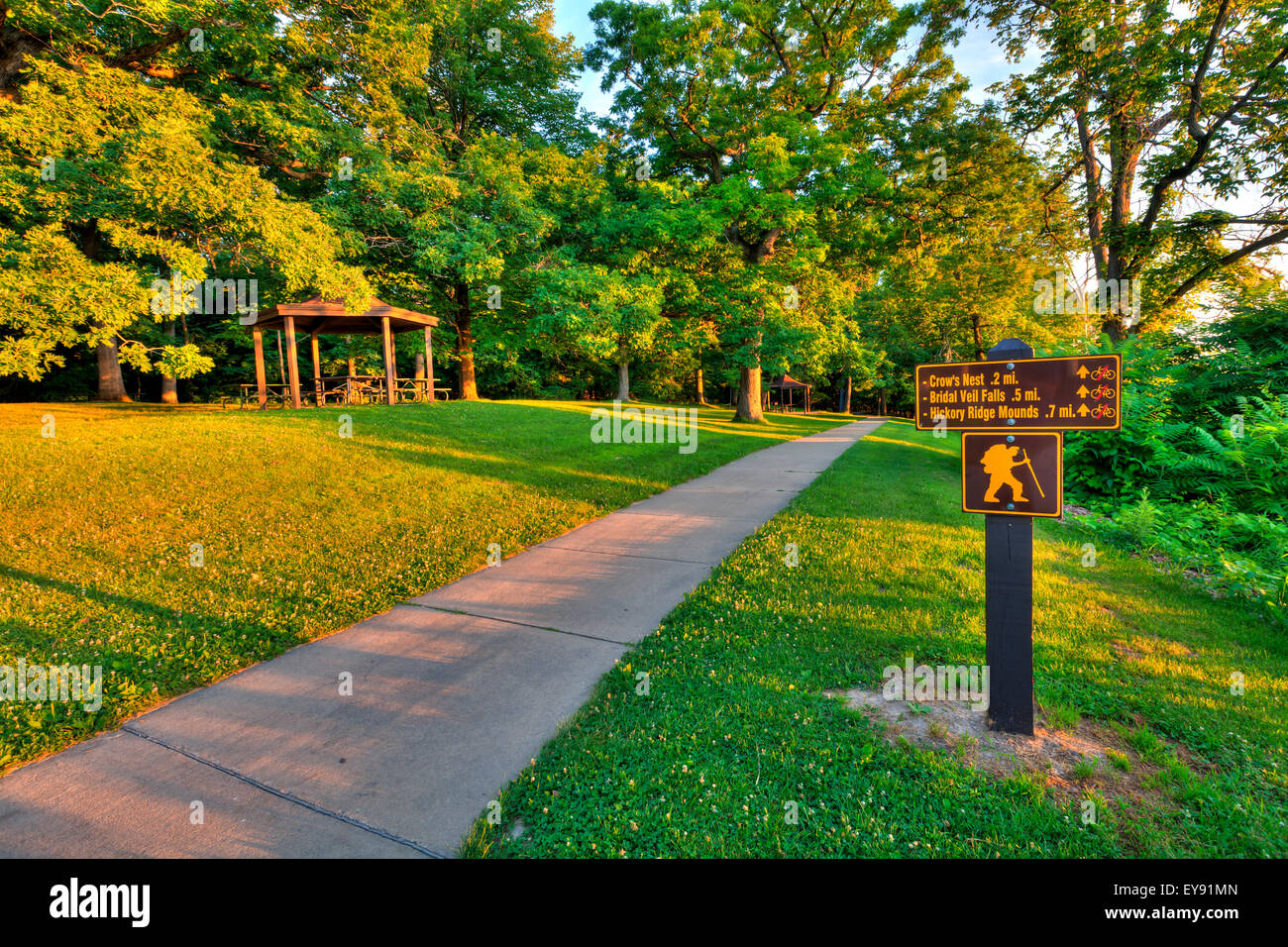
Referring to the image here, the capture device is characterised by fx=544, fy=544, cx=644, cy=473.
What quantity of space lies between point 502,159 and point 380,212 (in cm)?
569

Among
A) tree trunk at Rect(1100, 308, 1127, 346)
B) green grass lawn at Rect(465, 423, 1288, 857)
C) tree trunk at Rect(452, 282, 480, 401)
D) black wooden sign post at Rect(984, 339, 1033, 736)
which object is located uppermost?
tree trunk at Rect(452, 282, 480, 401)

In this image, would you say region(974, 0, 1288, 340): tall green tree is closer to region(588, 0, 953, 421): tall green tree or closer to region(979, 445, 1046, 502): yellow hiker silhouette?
region(588, 0, 953, 421): tall green tree

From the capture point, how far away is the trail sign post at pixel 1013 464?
3.01 m

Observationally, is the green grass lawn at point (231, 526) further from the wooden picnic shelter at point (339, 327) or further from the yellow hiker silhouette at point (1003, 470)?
the wooden picnic shelter at point (339, 327)

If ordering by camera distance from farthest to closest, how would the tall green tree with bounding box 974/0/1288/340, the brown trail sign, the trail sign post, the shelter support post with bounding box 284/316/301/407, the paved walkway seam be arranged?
the shelter support post with bounding box 284/316/301/407
the tall green tree with bounding box 974/0/1288/340
the trail sign post
the brown trail sign
the paved walkway seam

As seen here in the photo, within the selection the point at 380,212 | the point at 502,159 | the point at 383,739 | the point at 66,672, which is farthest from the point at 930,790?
the point at 502,159

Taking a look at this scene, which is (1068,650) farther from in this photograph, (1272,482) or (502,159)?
(502,159)

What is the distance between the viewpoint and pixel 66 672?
3.64 metres

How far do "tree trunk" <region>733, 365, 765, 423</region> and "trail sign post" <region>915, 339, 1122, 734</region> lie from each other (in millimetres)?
20467

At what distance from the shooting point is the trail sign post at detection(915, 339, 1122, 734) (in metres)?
3.01

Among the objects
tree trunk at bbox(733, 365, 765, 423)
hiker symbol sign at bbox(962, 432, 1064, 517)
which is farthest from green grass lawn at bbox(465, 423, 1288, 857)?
tree trunk at bbox(733, 365, 765, 423)

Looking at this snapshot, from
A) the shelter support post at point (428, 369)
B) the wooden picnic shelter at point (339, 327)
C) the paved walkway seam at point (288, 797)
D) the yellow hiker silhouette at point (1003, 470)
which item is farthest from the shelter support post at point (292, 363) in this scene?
the yellow hiker silhouette at point (1003, 470)

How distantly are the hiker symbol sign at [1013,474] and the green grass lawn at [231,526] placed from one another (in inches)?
191
